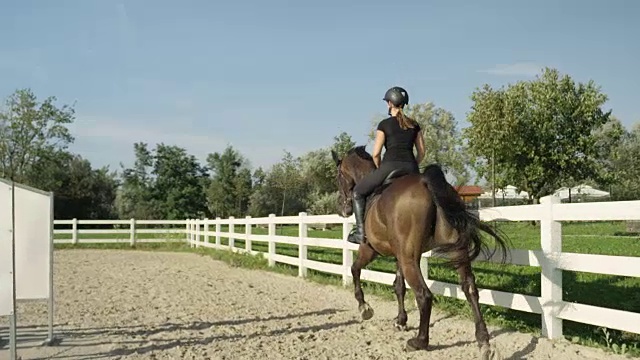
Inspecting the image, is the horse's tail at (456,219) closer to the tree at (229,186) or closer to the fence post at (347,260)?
the fence post at (347,260)

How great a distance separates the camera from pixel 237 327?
6.27 metres

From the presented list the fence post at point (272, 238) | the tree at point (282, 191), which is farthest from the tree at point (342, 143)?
the fence post at point (272, 238)

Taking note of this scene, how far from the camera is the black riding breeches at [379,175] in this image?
5.65m

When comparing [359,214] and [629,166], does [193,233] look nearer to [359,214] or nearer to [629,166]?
[359,214]

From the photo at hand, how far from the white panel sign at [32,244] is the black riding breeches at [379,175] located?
313cm

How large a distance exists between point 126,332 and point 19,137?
44.8 meters

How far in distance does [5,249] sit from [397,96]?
4.06 meters

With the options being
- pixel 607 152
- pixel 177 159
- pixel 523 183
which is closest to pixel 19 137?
pixel 177 159

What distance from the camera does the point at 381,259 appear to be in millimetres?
13008

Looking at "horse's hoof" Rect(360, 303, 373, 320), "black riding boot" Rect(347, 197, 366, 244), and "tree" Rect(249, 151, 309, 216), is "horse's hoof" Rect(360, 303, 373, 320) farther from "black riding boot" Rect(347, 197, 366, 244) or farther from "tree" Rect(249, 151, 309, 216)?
"tree" Rect(249, 151, 309, 216)

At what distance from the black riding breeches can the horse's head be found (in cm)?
64

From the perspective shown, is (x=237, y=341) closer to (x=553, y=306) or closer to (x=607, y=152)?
(x=553, y=306)

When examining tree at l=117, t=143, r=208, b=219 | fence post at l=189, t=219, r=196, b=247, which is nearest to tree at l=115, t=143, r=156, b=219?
tree at l=117, t=143, r=208, b=219

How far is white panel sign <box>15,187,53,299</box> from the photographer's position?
4.98 metres
